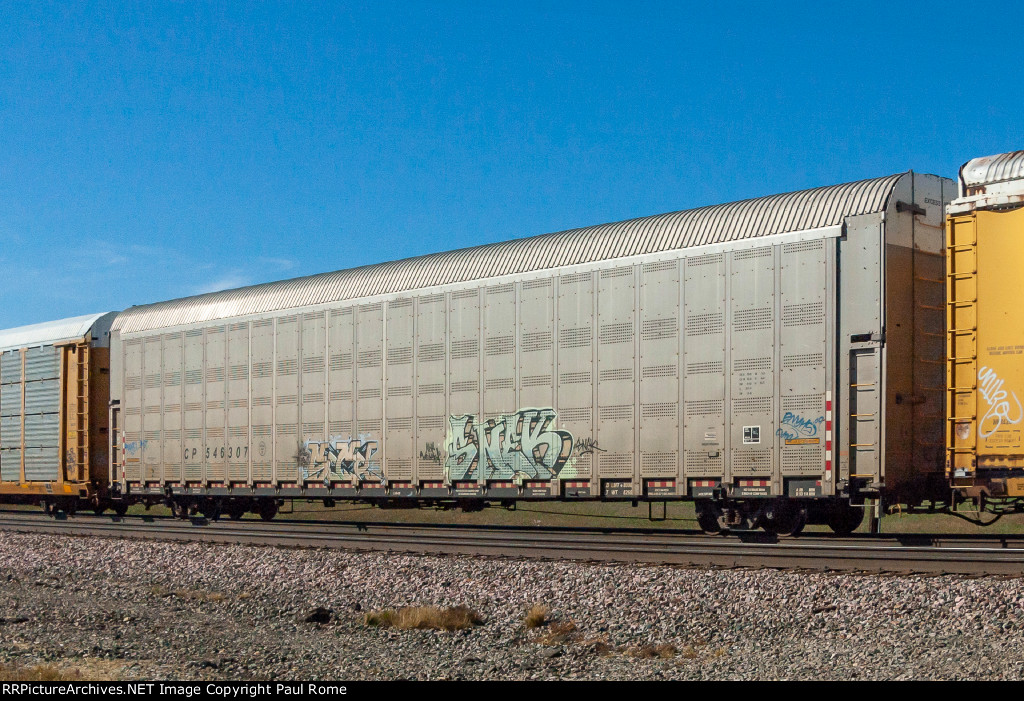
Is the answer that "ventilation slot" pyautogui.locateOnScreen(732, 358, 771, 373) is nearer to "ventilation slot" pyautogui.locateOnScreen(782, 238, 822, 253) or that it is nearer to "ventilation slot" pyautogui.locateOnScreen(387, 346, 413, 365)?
"ventilation slot" pyautogui.locateOnScreen(782, 238, 822, 253)

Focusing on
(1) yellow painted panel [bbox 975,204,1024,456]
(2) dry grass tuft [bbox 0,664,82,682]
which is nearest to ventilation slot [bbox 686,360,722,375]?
(1) yellow painted panel [bbox 975,204,1024,456]

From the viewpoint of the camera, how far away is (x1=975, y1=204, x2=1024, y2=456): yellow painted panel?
12.6 meters

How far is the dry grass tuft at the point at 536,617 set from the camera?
11352mm

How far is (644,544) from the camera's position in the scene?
15203 mm

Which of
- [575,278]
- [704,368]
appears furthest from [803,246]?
[575,278]

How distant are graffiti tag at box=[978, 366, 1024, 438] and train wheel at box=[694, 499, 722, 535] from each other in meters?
4.35

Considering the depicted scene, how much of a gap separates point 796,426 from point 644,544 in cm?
266

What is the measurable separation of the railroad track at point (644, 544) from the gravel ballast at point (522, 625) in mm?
671

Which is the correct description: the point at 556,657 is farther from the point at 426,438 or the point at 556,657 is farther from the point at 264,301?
the point at 264,301

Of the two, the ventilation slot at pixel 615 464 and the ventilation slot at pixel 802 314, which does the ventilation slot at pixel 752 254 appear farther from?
the ventilation slot at pixel 615 464

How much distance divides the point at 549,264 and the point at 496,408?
254 centimetres

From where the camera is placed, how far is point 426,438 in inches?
753
